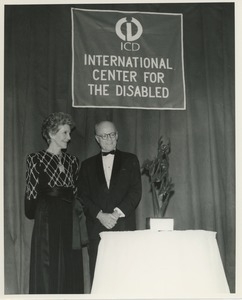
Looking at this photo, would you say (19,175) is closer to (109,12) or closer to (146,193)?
(146,193)

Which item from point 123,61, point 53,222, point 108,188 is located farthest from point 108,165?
point 123,61

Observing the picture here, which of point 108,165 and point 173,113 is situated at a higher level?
point 173,113

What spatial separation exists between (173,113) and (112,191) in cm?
65

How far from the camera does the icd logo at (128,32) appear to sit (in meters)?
3.56

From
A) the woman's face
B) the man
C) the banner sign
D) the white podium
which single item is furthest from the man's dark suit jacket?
the white podium

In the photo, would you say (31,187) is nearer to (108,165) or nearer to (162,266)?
(108,165)

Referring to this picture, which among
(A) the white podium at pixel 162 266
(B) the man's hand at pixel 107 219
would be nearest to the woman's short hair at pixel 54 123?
(B) the man's hand at pixel 107 219

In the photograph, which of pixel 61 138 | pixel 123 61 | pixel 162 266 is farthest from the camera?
pixel 123 61

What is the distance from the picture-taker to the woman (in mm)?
3320

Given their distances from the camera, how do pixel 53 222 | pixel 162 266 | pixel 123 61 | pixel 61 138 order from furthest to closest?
pixel 123 61, pixel 61 138, pixel 53 222, pixel 162 266

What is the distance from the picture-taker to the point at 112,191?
347cm

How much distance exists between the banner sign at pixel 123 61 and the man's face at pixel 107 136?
0.14 metres

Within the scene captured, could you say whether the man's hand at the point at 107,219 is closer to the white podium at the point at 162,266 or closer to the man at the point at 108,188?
the man at the point at 108,188

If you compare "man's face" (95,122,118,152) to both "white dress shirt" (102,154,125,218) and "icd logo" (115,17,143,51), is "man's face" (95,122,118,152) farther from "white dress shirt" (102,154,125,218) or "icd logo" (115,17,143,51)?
"icd logo" (115,17,143,51)
